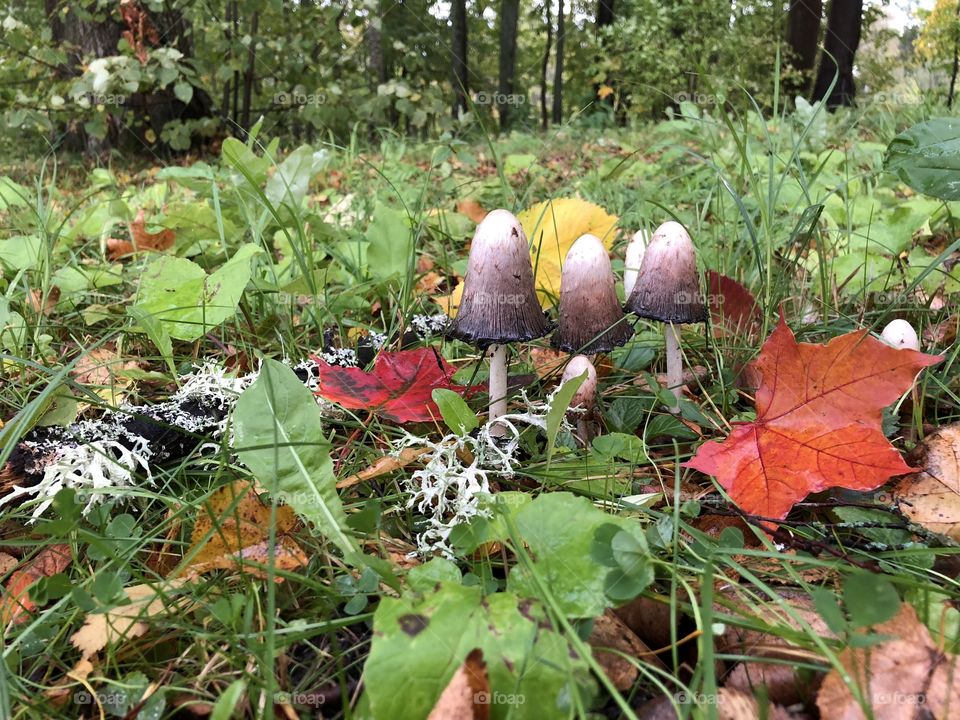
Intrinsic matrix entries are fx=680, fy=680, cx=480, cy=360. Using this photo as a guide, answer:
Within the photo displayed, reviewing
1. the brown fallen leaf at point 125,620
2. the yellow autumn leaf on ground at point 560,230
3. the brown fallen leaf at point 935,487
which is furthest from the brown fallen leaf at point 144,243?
the brown fallen leaf at point 935,487

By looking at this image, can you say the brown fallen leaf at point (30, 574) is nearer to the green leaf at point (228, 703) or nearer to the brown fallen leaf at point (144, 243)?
the green leaf at point (228, 703)

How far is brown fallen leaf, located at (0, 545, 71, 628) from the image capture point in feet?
3.93

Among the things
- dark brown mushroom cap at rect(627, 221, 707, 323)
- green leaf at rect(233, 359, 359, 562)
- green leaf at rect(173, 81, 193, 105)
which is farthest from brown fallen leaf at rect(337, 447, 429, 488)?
green leaf at rect(173, 81, 193, 105)

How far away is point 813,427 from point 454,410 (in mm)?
745

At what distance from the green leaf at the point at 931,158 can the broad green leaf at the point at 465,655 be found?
5.17 ft

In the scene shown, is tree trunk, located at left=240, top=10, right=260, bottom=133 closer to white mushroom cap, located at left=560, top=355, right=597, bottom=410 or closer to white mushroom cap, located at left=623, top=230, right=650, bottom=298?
white mushroom cap, located at left=623, top=230, right=650, bottom=298

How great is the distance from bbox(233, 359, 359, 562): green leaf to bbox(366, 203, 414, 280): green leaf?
111 centimetres

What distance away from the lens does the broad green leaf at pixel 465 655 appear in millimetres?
898

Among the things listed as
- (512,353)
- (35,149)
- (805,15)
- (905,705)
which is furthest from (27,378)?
(805,15)

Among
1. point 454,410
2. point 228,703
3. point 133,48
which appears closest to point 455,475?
point 454,410

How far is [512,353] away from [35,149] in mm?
9859

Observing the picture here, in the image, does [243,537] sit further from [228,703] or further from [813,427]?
[813,427]

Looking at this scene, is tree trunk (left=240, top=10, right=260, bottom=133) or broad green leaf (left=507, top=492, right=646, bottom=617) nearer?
broad green leaf (left=507, top=492, right=646, bottom=617)

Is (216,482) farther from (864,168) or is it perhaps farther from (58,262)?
(864,168)
